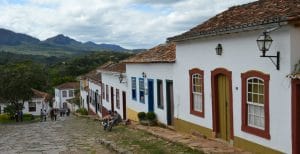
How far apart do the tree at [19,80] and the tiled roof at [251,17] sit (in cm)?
4084

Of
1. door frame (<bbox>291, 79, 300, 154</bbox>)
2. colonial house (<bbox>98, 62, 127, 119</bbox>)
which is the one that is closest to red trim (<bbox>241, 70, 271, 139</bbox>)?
door frame (<bbox>291, 79, 300, 154</bbox>)

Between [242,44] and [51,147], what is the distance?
8446 millimetres

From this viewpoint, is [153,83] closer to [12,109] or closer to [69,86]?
[12,109]

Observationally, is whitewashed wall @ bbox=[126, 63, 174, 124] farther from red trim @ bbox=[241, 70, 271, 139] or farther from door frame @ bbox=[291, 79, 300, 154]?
door frame @ bbox=[291, 79, 300, 154]

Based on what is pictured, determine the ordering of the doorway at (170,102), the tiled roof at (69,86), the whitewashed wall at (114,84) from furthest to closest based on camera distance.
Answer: the tiled roof at (69,86), the whitewashed wall at (114,84), the doorway at (170,102)

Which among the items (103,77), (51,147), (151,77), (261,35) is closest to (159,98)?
(151,77)

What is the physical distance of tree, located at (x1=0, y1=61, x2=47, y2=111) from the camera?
179 ft

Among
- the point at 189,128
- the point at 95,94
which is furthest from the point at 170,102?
the point at 95,94

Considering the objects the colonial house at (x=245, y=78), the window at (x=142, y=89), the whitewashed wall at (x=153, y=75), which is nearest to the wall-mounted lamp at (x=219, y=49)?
the colonial house at (x=245, y=78)

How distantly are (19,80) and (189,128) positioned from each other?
41119 millimetres

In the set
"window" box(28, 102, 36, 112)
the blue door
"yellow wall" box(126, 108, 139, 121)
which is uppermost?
the blue door

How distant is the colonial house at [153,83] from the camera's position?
63.2 ft

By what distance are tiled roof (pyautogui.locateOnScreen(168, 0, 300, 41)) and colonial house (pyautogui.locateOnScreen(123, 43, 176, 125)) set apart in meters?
2.57

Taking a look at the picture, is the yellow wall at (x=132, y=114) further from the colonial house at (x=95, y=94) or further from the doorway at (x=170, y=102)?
the colonial house at (x=95, y=94)
